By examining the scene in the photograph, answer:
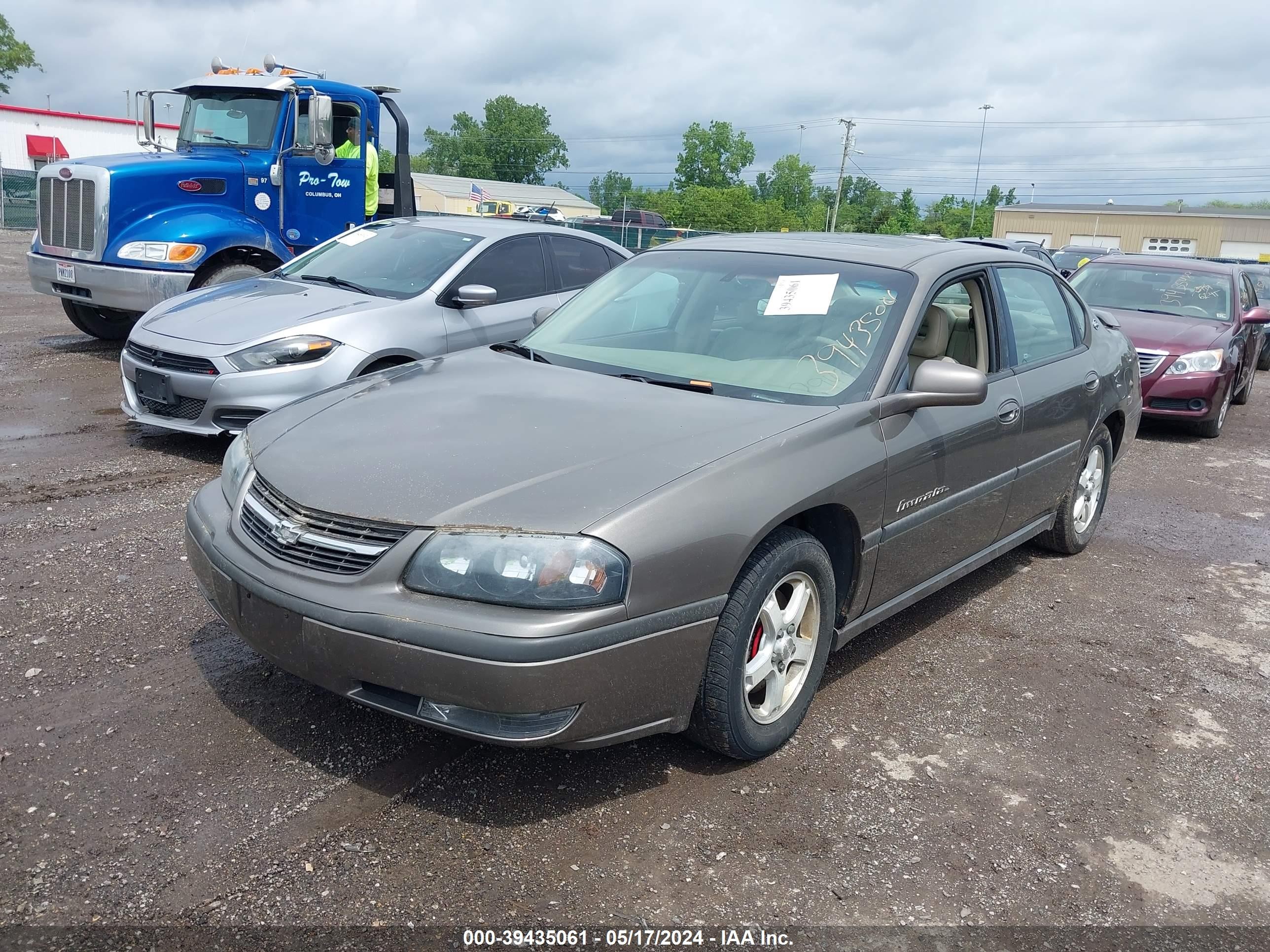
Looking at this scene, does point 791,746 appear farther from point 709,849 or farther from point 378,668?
point 378,668

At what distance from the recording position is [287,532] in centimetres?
294

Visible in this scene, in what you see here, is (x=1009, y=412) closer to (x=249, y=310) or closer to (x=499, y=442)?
(x=499, y=442)

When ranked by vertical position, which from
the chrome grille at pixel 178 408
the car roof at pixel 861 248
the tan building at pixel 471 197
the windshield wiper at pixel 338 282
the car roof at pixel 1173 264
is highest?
the tan building at pixel 471 197

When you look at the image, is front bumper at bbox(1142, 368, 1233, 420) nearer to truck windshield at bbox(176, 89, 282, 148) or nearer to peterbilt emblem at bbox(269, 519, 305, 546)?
peterbilt emblem at bbox(269, 519, 305, 546)

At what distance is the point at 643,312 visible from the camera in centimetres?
435

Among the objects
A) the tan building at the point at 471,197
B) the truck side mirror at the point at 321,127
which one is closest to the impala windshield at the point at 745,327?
the truck side mirror at the point at 321,127

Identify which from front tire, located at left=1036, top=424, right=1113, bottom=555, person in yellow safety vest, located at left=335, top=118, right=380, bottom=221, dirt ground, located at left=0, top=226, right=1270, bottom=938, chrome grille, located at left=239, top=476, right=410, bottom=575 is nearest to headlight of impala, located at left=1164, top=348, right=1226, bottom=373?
front tire, located at left=1036, top=424, right=1113, bottom=555

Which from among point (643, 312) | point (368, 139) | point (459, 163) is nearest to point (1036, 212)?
point (459, 163)

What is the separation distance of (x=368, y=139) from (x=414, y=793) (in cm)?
911

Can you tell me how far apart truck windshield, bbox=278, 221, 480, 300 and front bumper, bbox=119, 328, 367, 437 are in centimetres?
88

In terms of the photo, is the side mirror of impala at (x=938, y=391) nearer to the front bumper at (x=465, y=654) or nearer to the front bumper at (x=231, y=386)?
the front bumper at (x=465, y=654)

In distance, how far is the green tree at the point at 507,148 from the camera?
122 metres

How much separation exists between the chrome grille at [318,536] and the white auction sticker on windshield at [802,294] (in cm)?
188

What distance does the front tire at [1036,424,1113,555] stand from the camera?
539 centimetres
